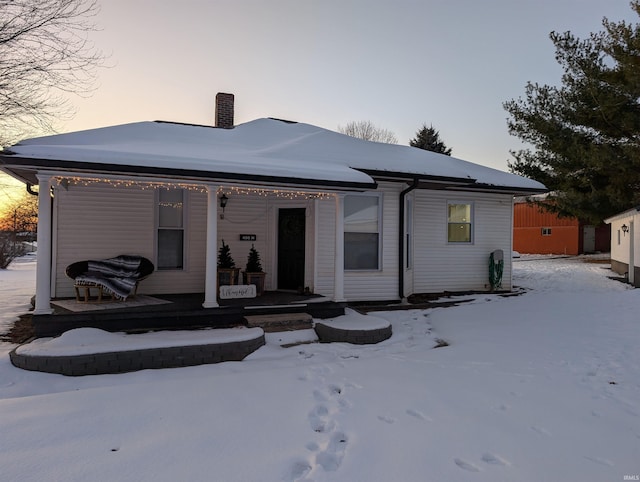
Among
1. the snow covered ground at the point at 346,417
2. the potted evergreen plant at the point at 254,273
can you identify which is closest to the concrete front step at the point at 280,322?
the snow covered ground at the point at 346,417

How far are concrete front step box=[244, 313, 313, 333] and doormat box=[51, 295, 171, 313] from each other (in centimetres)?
174

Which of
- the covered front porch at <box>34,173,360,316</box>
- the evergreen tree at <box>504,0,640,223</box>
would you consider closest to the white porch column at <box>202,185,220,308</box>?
the covered front porch at <box>34,173,360,316</box>

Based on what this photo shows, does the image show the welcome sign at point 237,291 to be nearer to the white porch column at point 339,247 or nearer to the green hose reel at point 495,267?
the white porch column at point 339,247

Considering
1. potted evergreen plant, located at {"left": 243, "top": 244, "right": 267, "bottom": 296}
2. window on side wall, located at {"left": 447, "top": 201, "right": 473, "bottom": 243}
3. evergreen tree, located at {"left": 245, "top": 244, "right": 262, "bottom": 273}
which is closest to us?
potted evergreen plant, located at {"left": 243, "top": 244, "right": 267, "bottom": 296}

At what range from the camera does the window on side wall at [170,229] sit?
877 cm

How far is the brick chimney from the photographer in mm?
12102

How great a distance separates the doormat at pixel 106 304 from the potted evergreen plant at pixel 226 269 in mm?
1214

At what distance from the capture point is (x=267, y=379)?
187 inches

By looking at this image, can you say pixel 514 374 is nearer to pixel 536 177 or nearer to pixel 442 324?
pixel 442 324

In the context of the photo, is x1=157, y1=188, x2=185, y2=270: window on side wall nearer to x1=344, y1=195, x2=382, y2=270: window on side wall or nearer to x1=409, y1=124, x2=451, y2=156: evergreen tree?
x1=344, y1=195, x2=382, y2=270: window on side wall

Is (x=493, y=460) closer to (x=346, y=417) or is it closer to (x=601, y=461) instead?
(x=601, y=461)

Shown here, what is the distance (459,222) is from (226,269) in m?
6.63

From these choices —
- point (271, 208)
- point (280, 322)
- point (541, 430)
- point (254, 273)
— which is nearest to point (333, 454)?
point (541, 430)

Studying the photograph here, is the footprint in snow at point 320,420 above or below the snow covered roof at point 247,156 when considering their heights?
below
